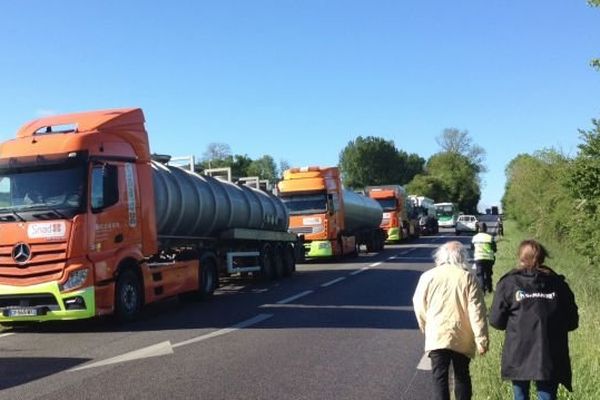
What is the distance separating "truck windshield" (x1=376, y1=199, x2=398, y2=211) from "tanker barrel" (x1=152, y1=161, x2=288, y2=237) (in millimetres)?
23242

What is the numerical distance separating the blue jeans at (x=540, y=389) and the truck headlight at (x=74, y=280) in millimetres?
7931

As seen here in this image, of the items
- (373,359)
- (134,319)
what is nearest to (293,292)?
(134,319)

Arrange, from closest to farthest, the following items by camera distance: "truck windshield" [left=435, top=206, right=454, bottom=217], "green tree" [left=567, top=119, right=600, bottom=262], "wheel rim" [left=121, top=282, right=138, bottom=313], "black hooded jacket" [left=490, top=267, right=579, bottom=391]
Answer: "black hooded jacket" [left=490, top=267, right=579, bottom=391] → "wheel rim" [left=121, top=282, right=138, bottom=313] → "green tree" [left=567, top=119, right=600, bottom=262] → "truck windshield" [left=435, top=206, right=454, bottom=217]

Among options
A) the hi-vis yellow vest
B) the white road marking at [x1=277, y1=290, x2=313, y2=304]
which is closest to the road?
the white road marking at [x1=277, y1=290, x2=313, y2=304]

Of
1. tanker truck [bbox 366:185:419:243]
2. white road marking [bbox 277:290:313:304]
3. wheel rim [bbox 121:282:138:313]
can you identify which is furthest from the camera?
tanker truck [bbox 366:185:419:243]

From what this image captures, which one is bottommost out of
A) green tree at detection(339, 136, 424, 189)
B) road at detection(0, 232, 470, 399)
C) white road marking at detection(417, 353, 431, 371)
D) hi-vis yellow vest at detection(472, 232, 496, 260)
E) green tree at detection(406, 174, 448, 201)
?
white road marking at detection(417, 353, 431, 371)

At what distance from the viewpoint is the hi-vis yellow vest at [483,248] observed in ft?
50.3

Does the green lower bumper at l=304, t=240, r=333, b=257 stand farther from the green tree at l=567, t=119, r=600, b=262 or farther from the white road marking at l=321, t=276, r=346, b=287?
the green tree at l=567, t=119, r=600, b=262

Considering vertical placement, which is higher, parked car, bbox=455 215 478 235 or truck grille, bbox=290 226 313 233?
truck grille, bbox=290 226 313 233

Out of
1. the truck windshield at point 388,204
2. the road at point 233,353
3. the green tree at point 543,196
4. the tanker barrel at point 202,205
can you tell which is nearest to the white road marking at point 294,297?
the road at point 233,353

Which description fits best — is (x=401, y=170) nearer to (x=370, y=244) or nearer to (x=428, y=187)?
(x=428, y=187)

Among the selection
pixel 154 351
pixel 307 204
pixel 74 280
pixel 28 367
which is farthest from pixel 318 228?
pixel 28 367

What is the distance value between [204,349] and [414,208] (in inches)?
1789

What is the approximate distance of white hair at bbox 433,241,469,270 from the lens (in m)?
5.88
